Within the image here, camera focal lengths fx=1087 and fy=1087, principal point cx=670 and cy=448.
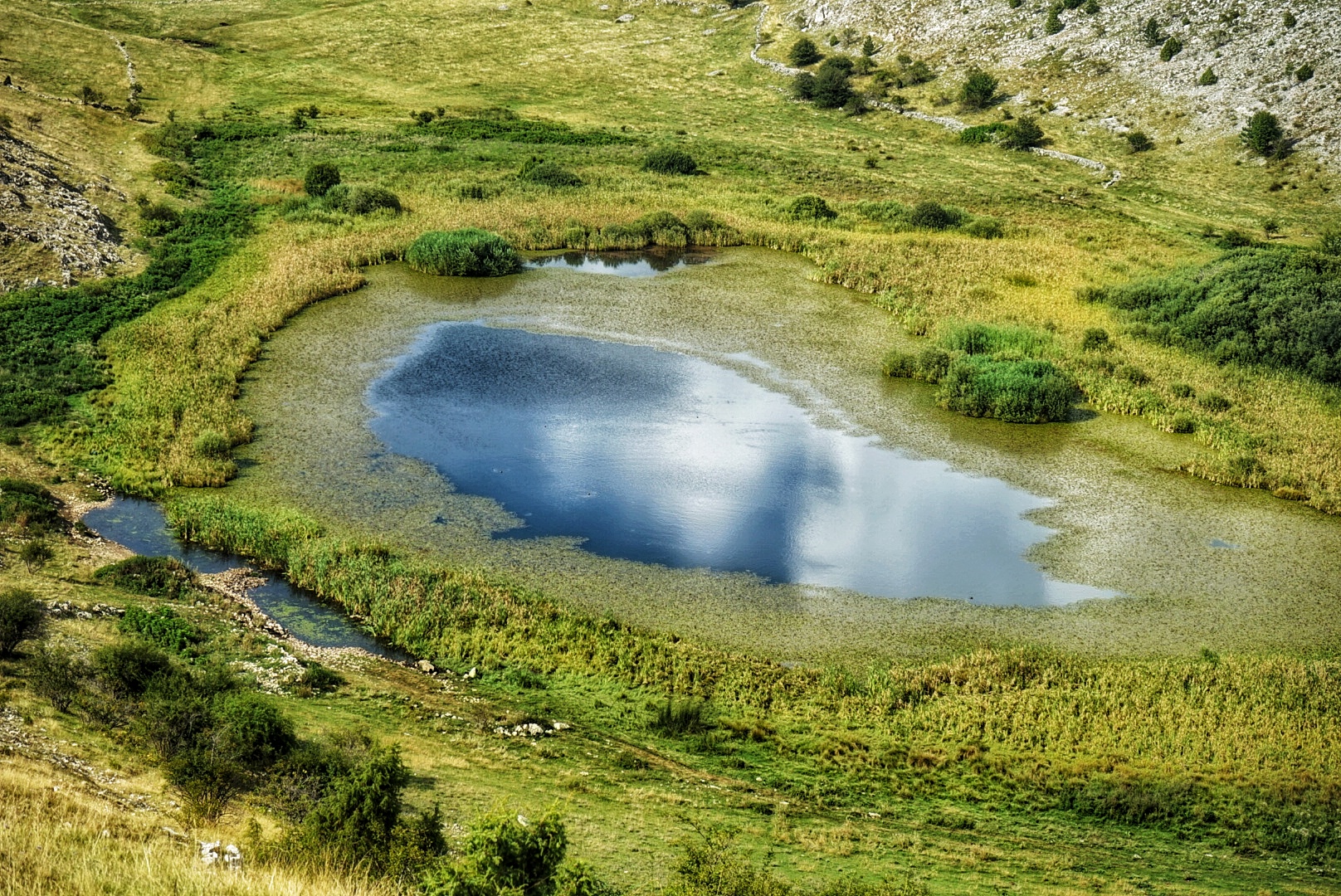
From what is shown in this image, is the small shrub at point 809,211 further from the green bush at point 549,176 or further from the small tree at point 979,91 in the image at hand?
the small tree at point 979,91

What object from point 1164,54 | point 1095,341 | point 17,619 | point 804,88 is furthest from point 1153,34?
point 17,619

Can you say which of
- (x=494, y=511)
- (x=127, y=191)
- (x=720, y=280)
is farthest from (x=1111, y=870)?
(x=127, y=191)

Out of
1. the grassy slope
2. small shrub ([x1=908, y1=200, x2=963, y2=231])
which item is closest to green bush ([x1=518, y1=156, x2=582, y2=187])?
the grassy slope

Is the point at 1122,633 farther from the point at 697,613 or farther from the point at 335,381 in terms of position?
the point at 335,381

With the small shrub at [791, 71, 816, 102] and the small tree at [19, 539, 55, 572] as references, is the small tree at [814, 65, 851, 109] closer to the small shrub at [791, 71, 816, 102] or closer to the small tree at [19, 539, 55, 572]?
the small shrub at [791, 71, 816, 102]

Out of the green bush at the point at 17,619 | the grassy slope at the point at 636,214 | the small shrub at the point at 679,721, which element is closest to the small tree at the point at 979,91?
the grassy slope at the point at 636,214
